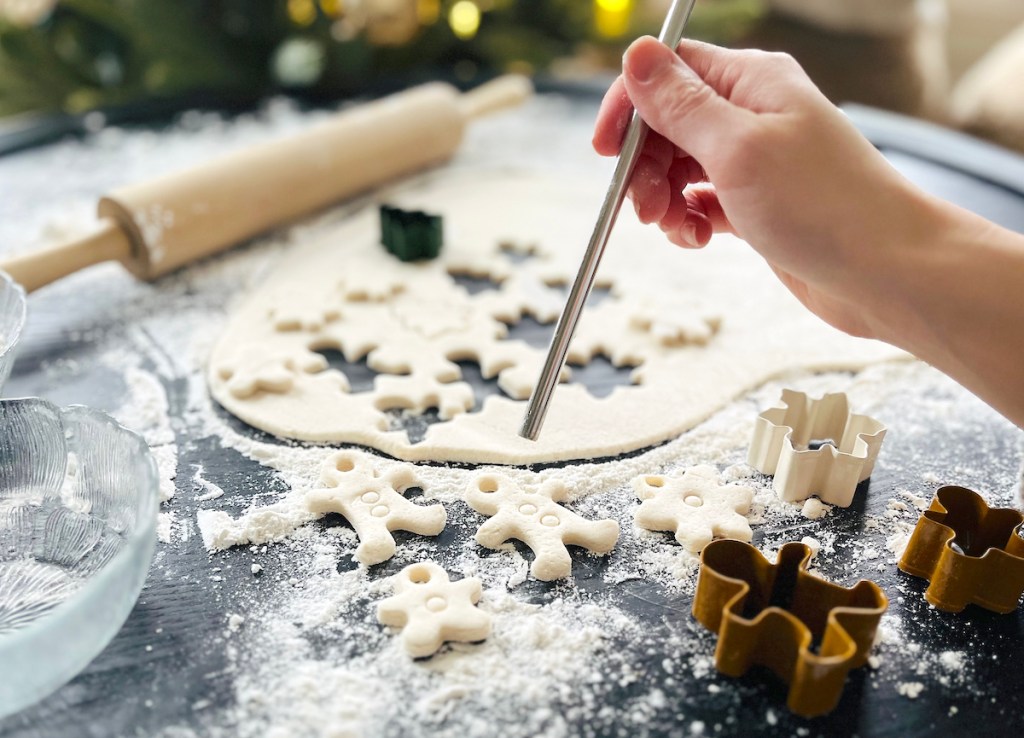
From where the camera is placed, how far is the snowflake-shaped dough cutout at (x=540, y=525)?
2.66 feet

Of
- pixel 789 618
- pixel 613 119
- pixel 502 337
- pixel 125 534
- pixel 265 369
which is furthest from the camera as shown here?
pixel 502 337

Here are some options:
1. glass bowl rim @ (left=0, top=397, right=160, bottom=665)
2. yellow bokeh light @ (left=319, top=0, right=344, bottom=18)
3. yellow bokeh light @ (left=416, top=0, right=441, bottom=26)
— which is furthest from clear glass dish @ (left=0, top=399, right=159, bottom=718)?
yellow bokeh light @ (left=416, top=0, right=441, bottom=26)

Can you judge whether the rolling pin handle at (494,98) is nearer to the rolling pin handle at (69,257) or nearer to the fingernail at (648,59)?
the rolling pin handle at (69,257)

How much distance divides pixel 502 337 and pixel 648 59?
0.49 metres

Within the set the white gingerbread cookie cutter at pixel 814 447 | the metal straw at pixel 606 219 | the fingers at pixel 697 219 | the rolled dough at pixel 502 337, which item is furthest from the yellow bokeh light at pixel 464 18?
the white gingerbread cookie cutter at pixel 814 447

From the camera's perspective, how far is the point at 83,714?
0.67 meters

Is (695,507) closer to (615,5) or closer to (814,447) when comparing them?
(814,447)

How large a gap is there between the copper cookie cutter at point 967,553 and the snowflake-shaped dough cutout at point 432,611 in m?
0.41

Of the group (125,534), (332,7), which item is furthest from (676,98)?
(332,7)

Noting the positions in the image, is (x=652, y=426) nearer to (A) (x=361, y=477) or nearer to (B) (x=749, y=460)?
(B) (x=749, y=460)

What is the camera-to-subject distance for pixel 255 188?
142 cm

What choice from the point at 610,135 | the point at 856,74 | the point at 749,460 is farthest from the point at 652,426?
the point at 856,74

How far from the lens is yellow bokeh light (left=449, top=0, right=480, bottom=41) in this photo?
2021mm

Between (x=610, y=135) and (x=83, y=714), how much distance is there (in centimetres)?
74
